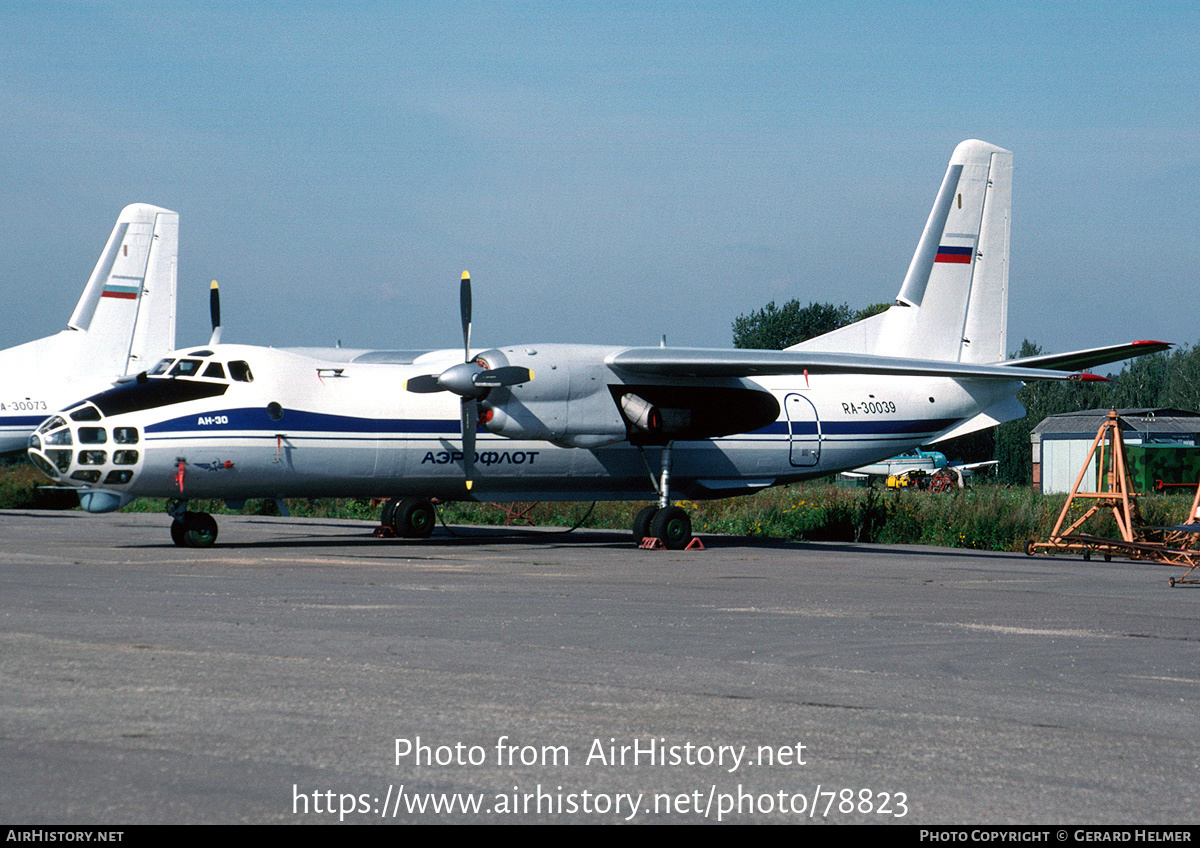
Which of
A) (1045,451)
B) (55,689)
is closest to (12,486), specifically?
(55,689)

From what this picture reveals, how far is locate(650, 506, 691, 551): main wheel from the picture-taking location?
24.1 metres

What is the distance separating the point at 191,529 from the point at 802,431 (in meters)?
12.6

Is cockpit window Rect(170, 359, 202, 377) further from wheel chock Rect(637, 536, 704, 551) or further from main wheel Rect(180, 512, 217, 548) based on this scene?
wheel chock Rect(637, 536, 704, 551)

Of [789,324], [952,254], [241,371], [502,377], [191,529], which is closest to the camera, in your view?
[191,529]

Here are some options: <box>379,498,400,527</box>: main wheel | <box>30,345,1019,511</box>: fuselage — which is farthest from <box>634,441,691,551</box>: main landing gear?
<box>379,498,400,527</box>: main wheel

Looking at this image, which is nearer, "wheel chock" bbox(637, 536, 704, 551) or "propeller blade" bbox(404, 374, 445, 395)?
"propeller blade" bbox(404, 374, 445, 395)

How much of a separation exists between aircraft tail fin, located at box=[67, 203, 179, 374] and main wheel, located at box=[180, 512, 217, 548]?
567 inches

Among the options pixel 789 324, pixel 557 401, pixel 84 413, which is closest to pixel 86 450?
pixel 84 413

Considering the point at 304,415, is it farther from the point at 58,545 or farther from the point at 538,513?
the point at 538,513

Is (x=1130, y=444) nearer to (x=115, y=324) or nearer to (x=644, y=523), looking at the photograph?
(x=644, y=523)

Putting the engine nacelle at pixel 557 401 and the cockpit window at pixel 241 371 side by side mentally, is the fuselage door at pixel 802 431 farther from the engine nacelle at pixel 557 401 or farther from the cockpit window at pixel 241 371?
the cockpit window at pixel 241 371

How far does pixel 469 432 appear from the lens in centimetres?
2309

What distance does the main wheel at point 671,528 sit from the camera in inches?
950

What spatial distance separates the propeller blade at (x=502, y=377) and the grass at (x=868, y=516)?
309 inches
